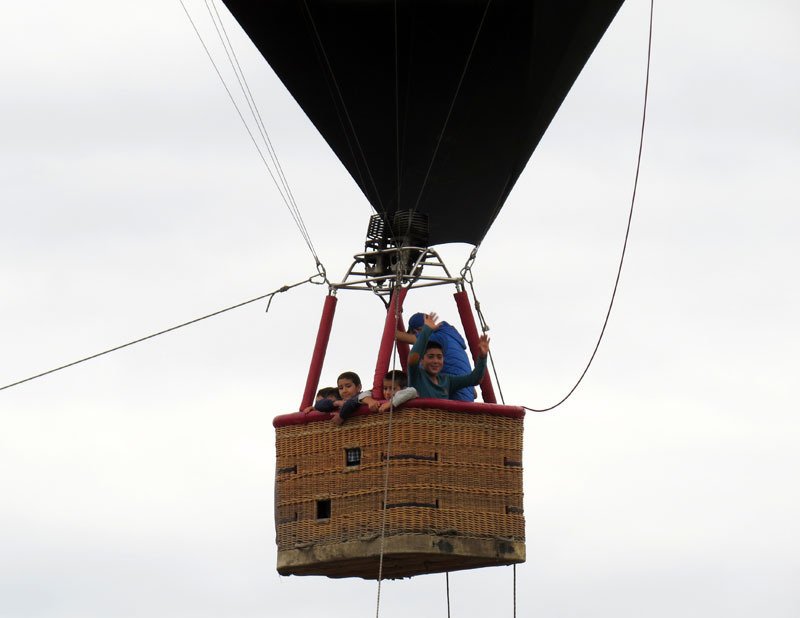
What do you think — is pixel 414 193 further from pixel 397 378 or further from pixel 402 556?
pixel 402 556

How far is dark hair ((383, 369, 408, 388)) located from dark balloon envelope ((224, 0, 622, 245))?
1.88m

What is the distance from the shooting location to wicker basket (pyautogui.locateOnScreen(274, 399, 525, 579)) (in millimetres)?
13070

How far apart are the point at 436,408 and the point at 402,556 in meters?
0.86

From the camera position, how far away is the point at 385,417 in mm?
13133

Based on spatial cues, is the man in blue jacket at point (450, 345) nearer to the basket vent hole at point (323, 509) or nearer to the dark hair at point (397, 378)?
the dark hair at point (397, 378)

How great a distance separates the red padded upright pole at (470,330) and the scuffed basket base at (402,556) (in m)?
1.00

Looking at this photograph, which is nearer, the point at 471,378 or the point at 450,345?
the point at 471,378

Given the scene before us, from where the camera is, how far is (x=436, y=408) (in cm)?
1311

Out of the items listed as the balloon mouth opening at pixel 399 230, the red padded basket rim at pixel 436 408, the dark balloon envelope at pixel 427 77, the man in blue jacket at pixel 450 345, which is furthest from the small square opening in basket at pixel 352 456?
the dark balloon envelope at pixel 427 77

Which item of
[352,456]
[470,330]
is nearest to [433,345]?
[470,330]

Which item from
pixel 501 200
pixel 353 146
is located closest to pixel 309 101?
pixel 353 146

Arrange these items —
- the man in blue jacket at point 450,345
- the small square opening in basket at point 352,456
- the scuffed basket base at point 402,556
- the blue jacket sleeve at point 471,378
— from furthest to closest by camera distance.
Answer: the man in blue jacket at point 450,345
the small square opening in basket at point 352,456
the blue jacket sleeve at point 471,378
the scuffed basket base at point 402,556

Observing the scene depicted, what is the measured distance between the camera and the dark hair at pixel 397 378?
13266mm

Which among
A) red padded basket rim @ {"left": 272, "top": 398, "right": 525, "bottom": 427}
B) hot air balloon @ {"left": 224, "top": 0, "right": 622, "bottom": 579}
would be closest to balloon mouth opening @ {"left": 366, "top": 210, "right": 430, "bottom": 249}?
hot air balloon @ {"left": 224, "top": 0, "right": 622, "bottom": 579}
